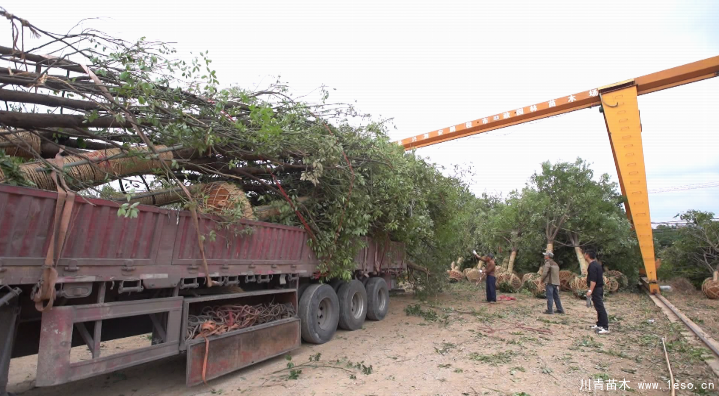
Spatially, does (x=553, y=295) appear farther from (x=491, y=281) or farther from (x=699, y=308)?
(x=699, y=308)

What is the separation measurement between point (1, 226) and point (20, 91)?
1845mm

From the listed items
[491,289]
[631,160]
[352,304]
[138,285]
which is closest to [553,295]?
[491,289]

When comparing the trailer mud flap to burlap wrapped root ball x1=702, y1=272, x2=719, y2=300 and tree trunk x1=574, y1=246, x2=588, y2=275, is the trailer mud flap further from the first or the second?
burlap wrapped root ball x1=702, y1=272, x2=719, y2=300

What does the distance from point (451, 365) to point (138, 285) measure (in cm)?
418

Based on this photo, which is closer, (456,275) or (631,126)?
(631,126)

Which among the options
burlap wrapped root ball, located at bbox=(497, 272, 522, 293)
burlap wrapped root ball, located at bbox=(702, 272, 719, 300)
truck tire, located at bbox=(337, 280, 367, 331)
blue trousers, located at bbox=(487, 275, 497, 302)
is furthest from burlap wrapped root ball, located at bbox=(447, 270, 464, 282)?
truck tire, located at bbox=(337, 280, 367, 331)

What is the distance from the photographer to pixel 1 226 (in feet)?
10.6

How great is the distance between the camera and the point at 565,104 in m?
15.3

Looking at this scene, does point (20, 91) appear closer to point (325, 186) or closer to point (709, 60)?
point (325, 186)

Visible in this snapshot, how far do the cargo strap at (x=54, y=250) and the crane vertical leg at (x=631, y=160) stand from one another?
15.8 meters

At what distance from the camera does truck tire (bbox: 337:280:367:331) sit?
793cm

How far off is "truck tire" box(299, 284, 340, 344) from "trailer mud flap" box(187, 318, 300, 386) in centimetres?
43

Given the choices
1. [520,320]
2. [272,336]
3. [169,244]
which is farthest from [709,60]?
[169,244]

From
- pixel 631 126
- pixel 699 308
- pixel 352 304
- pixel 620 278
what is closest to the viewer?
pixel 352 304
